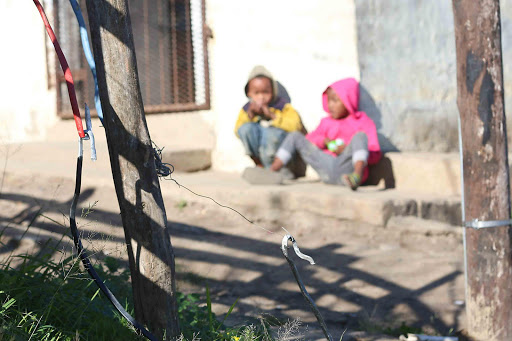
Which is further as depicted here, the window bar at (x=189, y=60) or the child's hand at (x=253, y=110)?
the window bar at (x=189, y=60)

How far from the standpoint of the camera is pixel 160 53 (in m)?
8.95

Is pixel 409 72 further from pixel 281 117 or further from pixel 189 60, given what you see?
pixel 189 60

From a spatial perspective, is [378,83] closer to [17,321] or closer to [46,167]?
[46,167]

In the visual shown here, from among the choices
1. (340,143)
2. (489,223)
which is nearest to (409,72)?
(340,143)

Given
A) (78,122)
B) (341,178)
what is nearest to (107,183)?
(341,178)

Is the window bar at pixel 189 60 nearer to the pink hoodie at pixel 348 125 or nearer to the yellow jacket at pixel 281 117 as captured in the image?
the yellow jacket at pixel 281 117

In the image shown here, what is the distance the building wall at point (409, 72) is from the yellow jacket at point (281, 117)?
0.64 meters

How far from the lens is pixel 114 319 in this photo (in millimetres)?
2570

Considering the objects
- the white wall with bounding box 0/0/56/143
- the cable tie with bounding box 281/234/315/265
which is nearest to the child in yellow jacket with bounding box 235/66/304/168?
the white wall with bounding box 0/0/56/143

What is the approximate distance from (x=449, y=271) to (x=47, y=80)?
5479 millimetres

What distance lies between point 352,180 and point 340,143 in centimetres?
52

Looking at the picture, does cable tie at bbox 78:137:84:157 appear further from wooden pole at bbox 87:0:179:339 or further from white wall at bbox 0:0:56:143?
white wall at bbox 0:0:56:143

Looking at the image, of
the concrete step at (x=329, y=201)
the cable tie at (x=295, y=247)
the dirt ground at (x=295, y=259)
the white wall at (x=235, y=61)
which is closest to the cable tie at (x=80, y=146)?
the cable tie at (x=295, y=247)

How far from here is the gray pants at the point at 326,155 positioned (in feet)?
18.8
